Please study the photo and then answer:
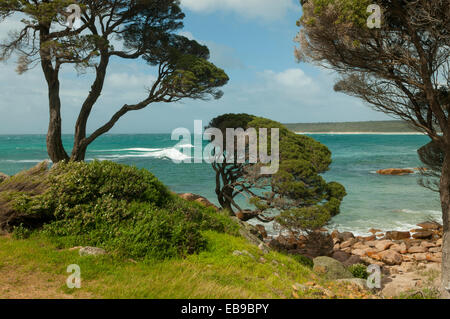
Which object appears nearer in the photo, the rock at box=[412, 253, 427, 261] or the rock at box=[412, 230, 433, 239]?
the rock at box=[412, 253, 427, 261]

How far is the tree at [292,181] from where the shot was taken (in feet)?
38.5

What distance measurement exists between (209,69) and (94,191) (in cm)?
1080

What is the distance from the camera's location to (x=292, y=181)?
41.3 ft

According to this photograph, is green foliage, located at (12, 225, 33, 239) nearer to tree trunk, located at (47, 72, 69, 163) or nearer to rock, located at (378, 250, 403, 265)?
tree trunk, located at (47, 72, 69, 163)

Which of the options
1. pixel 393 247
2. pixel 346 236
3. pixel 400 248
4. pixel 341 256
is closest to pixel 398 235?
pixel 393 247

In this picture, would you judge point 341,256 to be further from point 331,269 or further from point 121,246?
point 121,246

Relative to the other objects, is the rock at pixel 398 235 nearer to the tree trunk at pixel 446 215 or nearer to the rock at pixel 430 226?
the rock at pixel 430 226

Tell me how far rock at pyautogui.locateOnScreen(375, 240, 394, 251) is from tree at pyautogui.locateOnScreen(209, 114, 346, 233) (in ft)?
11.7

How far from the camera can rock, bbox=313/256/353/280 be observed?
938 cm

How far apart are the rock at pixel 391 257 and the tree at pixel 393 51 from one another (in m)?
4.30

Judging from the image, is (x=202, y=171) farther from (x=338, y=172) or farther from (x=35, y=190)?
(x=35, y=190)

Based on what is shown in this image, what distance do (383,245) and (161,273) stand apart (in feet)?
41.6

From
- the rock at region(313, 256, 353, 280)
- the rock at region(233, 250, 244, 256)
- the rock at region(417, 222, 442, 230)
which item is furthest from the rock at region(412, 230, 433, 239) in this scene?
the rock at region(233, 250, 244, 256)
